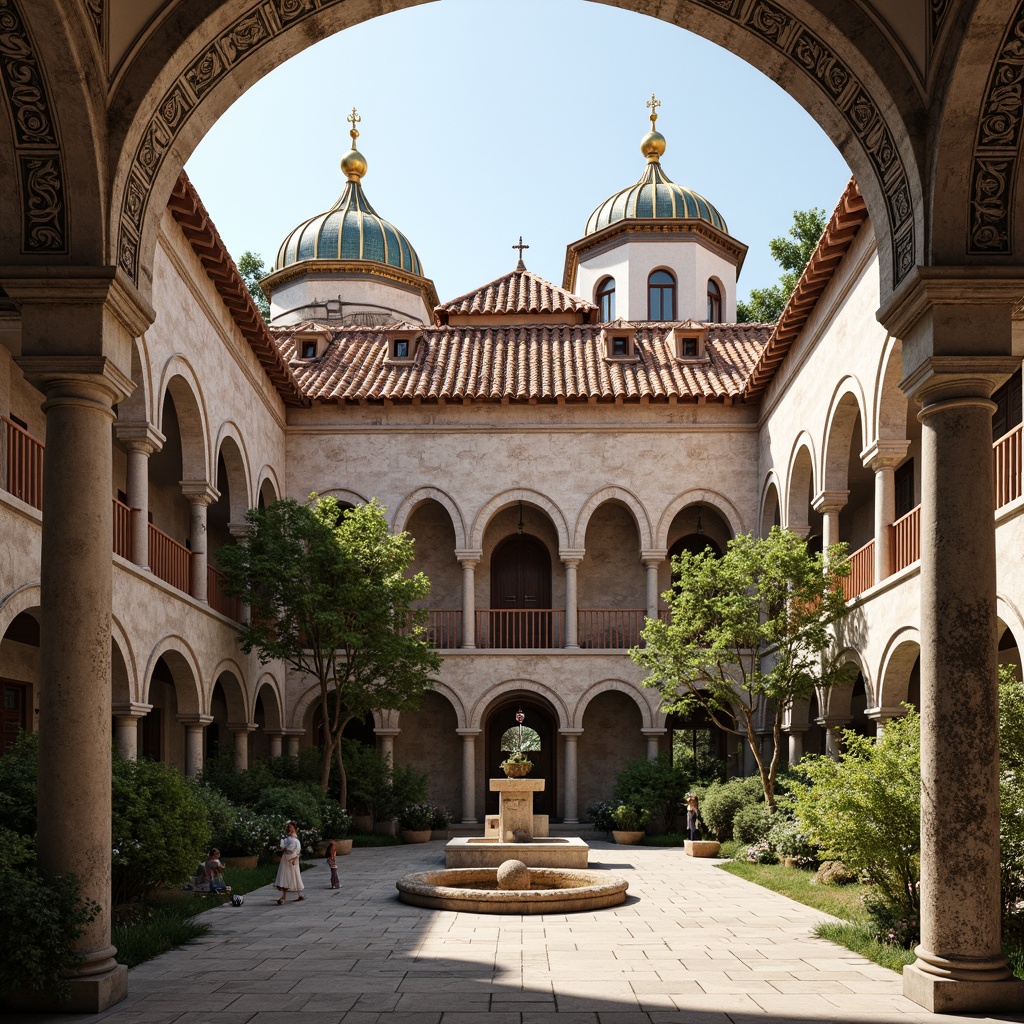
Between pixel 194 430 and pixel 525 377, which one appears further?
pixel 525 377

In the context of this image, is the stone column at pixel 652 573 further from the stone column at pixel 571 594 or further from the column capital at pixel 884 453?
the column capital at pixel 884 453

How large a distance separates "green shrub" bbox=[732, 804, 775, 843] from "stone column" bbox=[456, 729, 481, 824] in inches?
261

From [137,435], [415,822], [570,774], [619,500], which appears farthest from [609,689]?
[137,435]

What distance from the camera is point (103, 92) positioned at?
7758mm

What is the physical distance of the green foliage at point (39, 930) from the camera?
6973mm

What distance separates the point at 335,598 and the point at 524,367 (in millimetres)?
8333

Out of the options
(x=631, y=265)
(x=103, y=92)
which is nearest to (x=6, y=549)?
(x=103, y=92)

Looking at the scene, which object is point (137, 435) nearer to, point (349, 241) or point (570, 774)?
point (570, 774)

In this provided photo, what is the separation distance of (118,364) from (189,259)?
1118 cm

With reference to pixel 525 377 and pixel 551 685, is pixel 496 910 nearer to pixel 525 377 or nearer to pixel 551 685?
pixel 551 685

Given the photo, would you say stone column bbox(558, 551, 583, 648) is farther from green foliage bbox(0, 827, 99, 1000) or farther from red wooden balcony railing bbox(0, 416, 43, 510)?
green foliage bbox(0, 827, 99, 1000)

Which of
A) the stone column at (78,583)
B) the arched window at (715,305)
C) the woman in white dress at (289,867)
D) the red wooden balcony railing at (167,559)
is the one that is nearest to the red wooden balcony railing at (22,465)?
the red wooden balcony railing at (167,559)

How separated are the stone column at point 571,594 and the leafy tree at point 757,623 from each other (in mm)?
3865

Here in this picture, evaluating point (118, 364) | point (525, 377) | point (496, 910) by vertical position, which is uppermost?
point (525, 377)
